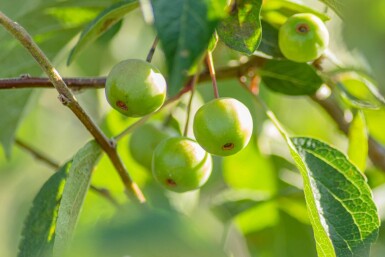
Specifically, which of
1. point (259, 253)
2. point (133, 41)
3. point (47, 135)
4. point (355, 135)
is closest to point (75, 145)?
point (47, 135)

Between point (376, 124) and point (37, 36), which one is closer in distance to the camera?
point (37, 36)

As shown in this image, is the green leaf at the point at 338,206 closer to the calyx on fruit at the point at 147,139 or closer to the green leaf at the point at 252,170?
the calyx on fruit at the point at 147,139

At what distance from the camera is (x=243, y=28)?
1.37 meters

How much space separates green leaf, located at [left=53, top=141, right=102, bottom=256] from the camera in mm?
1251

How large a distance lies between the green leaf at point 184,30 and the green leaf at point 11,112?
0.80 metres

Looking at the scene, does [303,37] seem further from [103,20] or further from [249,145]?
[249,145]

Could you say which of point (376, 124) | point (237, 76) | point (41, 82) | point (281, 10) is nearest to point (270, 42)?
point (281, 10)

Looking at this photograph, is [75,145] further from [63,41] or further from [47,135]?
[63,41]

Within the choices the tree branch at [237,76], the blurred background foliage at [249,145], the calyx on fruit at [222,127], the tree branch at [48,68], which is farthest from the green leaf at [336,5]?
the tree branch at [48,68]

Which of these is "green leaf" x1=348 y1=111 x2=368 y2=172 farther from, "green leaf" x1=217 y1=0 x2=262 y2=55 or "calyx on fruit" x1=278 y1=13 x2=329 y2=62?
"green leaf" x1=217 y1=0 x2=262 y2=55

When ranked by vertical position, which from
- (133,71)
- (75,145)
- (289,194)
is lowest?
(75,145)

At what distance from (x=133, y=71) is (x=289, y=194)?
0.82 metres

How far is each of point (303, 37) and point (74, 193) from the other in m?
0.53

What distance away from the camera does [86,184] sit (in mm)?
1399
